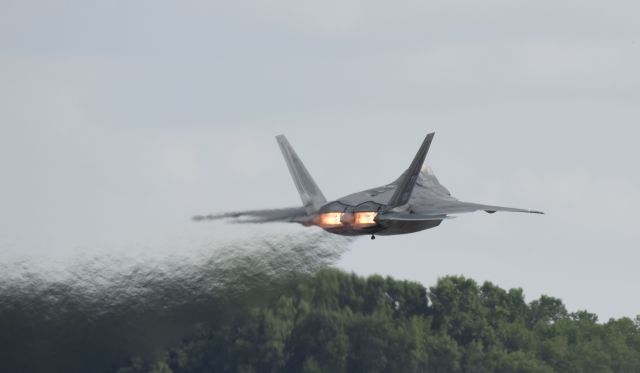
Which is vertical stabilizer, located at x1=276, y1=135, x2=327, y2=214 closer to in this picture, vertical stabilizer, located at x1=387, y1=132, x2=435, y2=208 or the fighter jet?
the fighter jet

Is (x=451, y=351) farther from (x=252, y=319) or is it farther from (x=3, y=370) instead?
(x=3, y=370)

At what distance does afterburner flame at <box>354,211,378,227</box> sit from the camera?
84.6 m

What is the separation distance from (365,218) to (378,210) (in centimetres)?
62

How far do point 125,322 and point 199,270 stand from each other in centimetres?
433

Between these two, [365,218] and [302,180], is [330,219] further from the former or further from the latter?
[302,180]

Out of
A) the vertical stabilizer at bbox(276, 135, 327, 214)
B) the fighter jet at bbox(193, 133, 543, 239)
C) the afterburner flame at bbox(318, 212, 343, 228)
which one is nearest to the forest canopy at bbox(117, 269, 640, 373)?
the vertical stabilizer at bbox(276, 135, 327, 214)

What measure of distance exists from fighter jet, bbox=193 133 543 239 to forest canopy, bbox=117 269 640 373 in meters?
38.5

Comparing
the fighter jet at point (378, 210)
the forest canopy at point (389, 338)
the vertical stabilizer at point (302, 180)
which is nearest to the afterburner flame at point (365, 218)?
the fighter jet at point (378, 210)

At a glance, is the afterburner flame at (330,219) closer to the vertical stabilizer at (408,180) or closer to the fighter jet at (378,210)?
the fighter jet at (378,210)

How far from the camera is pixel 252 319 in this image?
132m

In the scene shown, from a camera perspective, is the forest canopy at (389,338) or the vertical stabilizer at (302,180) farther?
the forest canopy at (389,338)

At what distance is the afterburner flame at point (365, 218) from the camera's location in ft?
277

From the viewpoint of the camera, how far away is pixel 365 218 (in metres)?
84.6

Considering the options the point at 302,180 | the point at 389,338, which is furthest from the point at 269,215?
the point at 389,338
